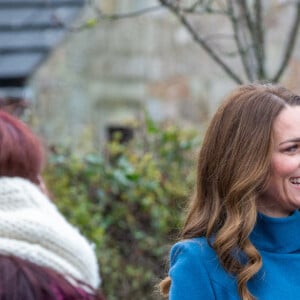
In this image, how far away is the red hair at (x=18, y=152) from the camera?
287cm

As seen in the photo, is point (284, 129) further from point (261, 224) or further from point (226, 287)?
point (226, 287)

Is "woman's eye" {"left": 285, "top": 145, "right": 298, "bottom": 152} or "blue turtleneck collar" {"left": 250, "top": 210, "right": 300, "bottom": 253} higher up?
"woman's eye" {"left": 285, "top": 145, "right": 298, "bottom": 152}

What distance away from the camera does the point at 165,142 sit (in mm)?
5438

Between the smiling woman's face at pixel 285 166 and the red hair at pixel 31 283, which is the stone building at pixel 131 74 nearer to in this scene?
the red hair at pixel 31 283

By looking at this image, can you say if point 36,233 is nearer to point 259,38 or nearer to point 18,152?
point 18,152

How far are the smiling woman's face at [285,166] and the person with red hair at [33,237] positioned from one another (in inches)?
23.9

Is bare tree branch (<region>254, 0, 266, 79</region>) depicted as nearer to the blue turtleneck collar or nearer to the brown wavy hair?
the brown wavy hair

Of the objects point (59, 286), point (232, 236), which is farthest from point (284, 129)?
point (59, 286)

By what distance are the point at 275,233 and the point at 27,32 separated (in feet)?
15.4

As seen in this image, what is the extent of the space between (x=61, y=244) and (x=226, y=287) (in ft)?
2.06

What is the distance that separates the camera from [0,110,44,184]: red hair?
113 inches

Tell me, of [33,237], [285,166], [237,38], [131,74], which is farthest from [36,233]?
[131,74]

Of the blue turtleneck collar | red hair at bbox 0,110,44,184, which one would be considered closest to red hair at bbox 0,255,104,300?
red hair at bbox 0,110,44,184

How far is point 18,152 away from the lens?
288cm
